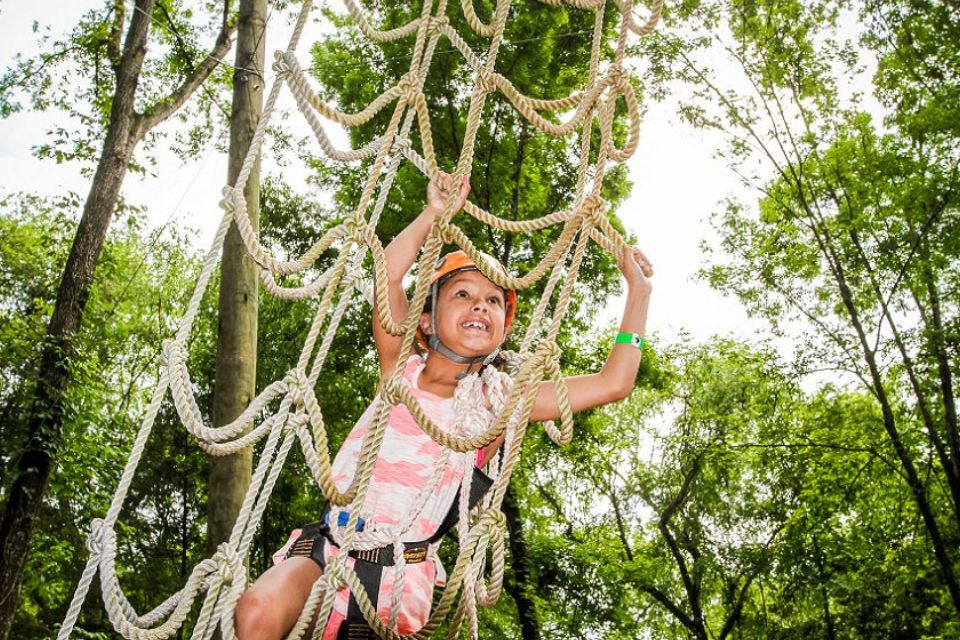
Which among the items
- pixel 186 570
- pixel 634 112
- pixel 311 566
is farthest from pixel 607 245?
pixel 186 570

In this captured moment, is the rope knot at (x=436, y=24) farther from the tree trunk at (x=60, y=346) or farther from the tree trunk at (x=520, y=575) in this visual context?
the tree trunk at (x=520, y=575)

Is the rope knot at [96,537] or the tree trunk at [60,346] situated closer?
the rope knot at [96,537]

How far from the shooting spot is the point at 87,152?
6641 millimetres

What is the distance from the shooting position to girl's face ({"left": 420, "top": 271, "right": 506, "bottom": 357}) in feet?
6.10

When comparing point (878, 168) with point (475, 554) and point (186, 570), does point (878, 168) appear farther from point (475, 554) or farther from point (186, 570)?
point (186, 570)

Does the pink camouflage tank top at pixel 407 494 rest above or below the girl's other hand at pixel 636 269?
below

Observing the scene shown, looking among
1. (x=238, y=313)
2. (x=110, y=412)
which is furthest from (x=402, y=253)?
(x=110, y=412)

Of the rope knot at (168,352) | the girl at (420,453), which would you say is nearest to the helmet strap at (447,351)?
the girl at (420,453)

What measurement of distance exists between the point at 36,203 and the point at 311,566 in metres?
14.9

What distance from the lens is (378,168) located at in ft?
5.75

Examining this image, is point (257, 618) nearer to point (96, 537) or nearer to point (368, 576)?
point (368, 576)

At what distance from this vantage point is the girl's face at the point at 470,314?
1.86 metres

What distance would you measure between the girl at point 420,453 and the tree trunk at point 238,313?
5.45ft

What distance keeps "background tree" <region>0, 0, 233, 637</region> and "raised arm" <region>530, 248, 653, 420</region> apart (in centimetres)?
412
